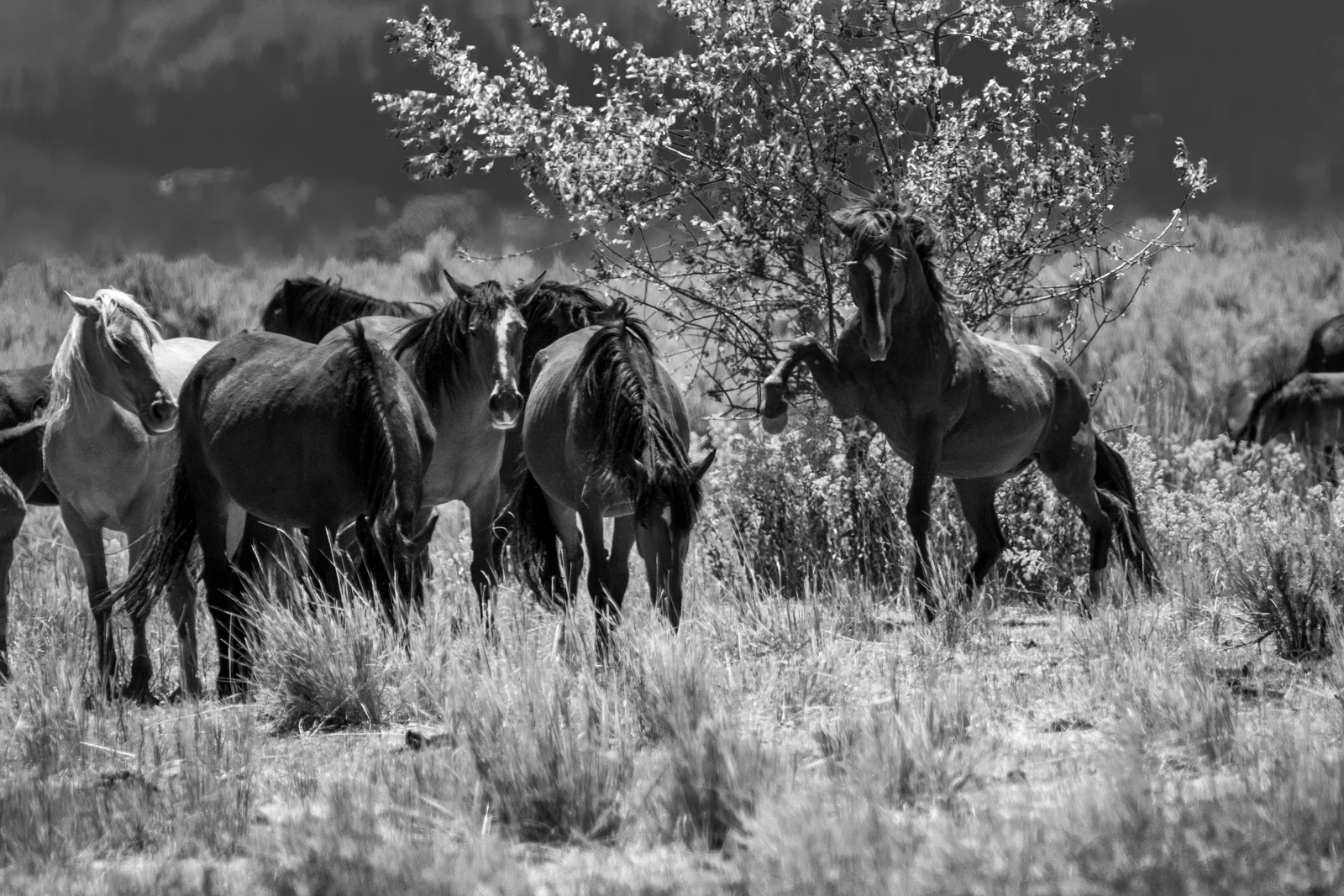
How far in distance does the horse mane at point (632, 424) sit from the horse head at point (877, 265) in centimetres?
108

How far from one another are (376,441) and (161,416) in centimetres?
117

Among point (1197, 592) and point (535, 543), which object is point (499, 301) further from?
point (1197, 592)

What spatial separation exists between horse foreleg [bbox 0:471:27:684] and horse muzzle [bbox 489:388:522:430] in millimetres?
2214

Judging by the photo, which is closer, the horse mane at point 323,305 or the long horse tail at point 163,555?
the long horse tail at point 163,555

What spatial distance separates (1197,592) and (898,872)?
515cm

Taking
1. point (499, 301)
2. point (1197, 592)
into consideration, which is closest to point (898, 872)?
point (499, 301)

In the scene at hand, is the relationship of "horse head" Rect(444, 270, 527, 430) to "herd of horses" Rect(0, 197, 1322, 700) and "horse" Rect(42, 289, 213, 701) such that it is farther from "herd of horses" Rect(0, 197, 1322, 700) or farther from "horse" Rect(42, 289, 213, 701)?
"horse" Rect(42, 289, 213, 701)

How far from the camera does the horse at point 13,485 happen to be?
248 inches

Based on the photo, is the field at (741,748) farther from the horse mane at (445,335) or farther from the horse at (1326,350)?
the horse at (1326,350)

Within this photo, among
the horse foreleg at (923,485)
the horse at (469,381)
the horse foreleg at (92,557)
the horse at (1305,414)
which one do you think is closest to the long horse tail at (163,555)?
the horse foreleg at (92,557)

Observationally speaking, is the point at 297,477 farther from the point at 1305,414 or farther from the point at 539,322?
the point at 1305,414

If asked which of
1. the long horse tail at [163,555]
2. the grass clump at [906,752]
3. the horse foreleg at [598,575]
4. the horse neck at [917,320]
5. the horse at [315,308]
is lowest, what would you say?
the grass clump at [906,752]

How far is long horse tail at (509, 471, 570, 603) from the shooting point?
301 inches

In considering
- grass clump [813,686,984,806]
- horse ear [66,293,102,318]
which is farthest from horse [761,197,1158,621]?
horse ear [66,293,102,318]
